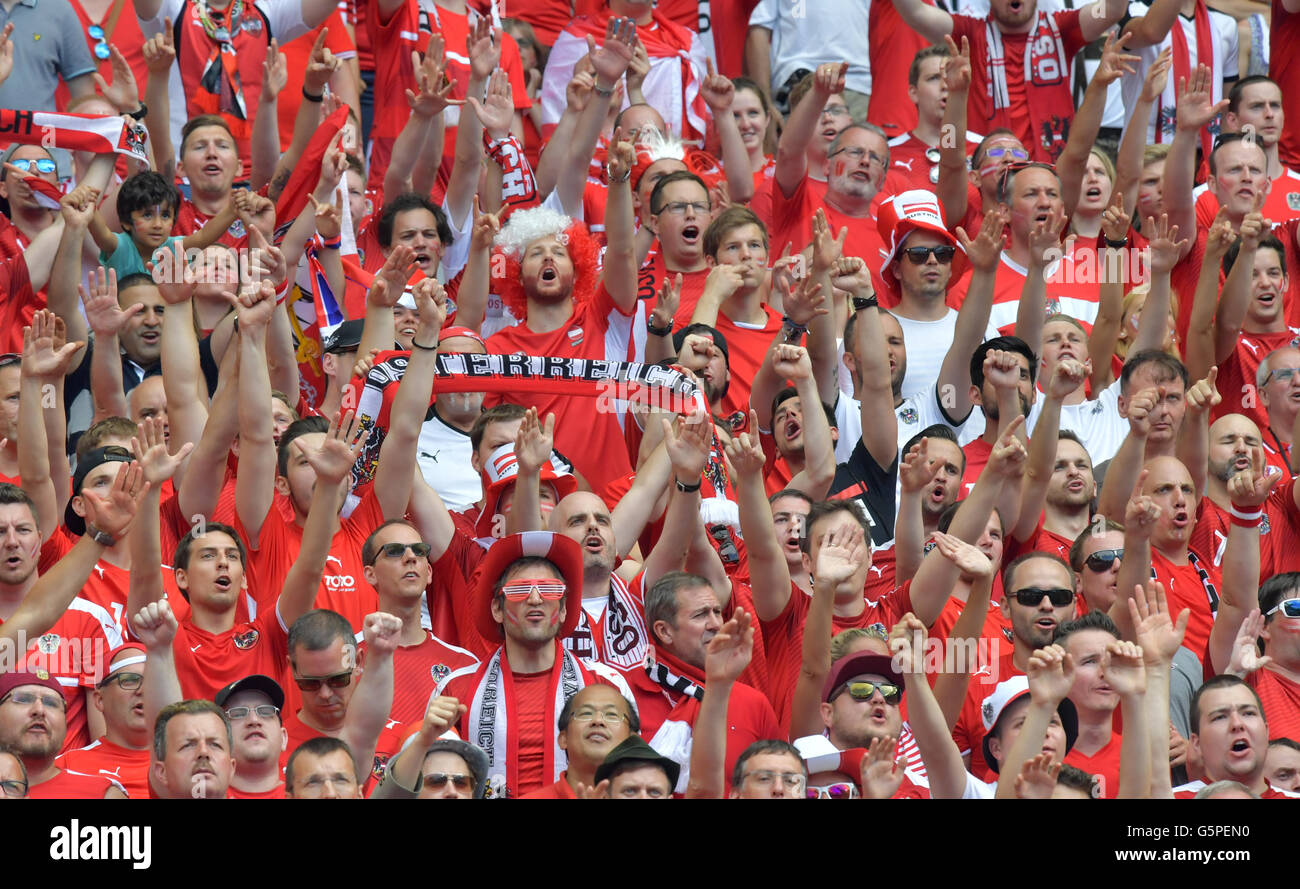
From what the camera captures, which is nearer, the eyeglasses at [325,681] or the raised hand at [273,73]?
the eyeglasses at [325,681]

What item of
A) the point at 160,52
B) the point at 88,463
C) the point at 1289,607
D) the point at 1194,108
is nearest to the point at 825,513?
the point at 1289,607

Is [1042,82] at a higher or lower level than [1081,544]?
higher

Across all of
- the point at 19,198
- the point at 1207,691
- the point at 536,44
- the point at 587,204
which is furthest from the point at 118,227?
the point at 1207,691

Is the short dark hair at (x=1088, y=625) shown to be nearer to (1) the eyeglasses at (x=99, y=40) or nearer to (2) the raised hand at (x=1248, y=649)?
(2) the raised hand at (x=1248, y=649)

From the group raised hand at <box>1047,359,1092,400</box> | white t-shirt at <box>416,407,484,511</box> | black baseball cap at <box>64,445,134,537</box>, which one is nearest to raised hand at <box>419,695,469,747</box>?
black baseball cap at <box>64,445,134,537</box>

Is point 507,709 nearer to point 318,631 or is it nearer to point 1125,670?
point 318,631

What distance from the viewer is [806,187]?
984 cm

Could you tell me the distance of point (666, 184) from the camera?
31.0 feet

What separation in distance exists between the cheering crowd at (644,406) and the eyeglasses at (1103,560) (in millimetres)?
18

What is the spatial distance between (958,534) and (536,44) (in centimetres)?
499

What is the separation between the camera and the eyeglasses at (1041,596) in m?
7.33

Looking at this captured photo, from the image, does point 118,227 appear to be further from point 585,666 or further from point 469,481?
point 585,666

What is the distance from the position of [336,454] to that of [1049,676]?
7.83 ft

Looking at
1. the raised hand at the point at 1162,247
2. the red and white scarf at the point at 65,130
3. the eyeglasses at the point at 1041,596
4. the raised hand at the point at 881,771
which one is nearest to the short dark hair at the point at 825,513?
the eyeglasses at the point at 1041,596
